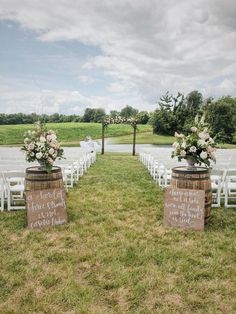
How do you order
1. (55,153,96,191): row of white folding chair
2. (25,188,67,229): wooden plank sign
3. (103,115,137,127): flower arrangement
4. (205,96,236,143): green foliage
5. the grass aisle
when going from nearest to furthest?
the grass aisle < (25,188,67,229): wooden plank sign < (55,153,96,191): row of white folding chair < (103,115,137,127): flower arrangement < (205,96,236,143): green foliage

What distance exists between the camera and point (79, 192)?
10750 mm

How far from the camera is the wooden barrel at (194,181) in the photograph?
697 centimetres

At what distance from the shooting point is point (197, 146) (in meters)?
7.18

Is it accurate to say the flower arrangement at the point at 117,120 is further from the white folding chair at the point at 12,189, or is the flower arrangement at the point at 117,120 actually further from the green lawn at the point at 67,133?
the green lawn at the point at 67,133

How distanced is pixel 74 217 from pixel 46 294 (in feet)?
11.4

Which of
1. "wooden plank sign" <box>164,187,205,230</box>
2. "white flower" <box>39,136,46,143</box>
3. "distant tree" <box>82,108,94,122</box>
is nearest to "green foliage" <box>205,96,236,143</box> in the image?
"distant tree" <box>82,108,94,122</box>

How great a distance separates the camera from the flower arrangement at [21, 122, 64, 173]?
739cm

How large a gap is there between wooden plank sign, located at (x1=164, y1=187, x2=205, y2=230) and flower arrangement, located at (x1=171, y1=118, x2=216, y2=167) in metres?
0.73

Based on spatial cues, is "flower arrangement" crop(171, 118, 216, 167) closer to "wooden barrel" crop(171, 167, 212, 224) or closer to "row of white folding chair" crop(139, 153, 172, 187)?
"wooden barrel" crop(171, 167, 212, 224)

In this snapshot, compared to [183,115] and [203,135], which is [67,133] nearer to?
[183,115]

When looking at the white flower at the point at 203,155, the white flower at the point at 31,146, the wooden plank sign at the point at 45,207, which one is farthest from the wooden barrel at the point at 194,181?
the white flower at the point at 31,146

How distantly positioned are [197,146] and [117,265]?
308 centimetres

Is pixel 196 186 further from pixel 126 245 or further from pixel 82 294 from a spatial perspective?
pixel 82 294

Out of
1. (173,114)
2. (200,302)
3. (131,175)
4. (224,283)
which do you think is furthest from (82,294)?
(173,114)
